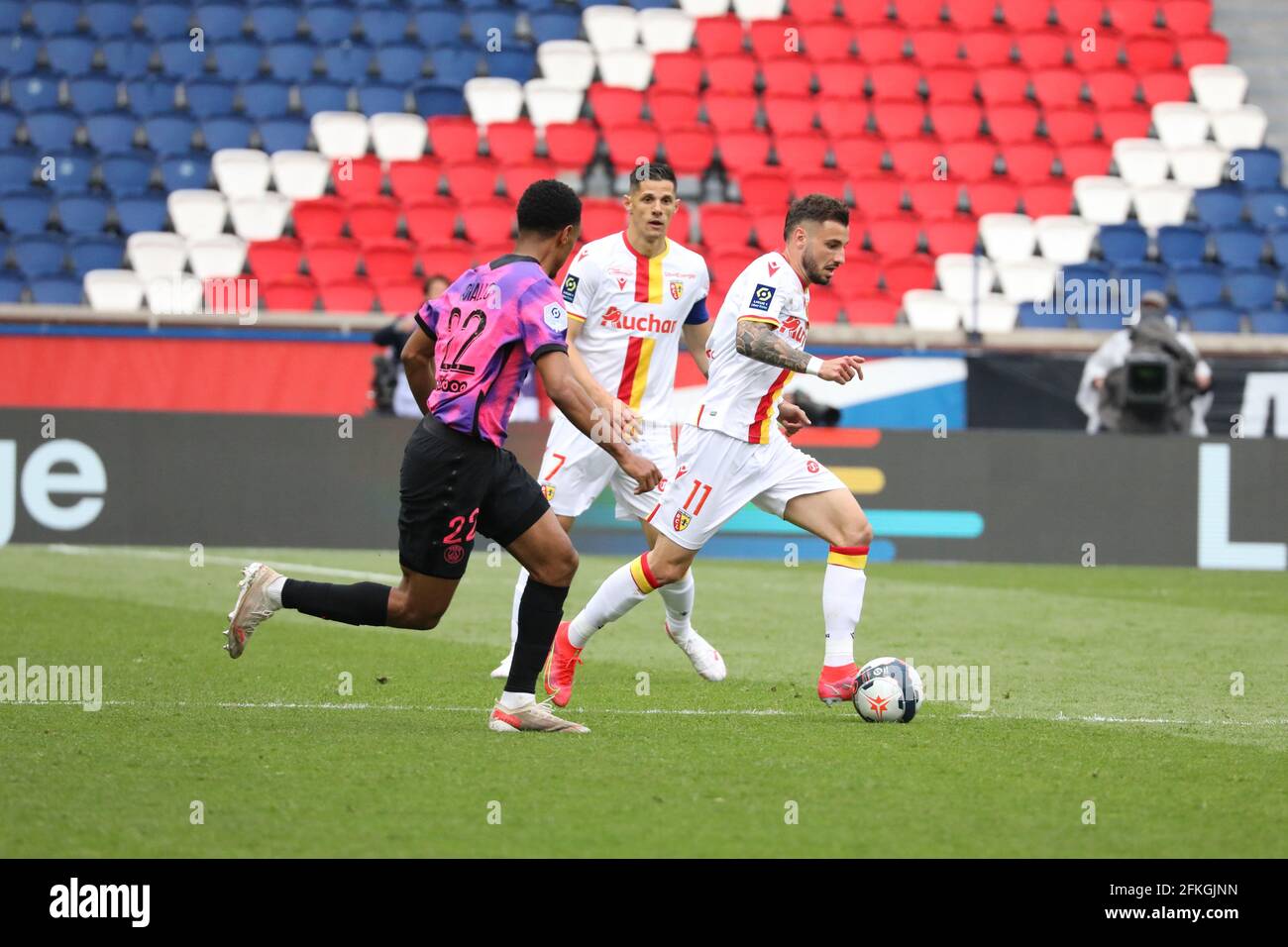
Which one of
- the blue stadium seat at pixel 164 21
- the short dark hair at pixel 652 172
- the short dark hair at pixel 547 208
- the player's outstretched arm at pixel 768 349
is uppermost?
the blue stadium seat at pixel 164 21

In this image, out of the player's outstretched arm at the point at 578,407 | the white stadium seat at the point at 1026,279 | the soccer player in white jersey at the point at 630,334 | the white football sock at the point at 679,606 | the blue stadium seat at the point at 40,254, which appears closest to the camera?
the player's outstretched arm at the point at 578,407

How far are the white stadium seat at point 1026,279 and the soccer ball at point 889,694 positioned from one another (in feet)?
44.8

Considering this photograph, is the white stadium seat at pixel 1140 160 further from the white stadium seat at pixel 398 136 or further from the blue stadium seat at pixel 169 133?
the blue stadium seat at pixel 169 133

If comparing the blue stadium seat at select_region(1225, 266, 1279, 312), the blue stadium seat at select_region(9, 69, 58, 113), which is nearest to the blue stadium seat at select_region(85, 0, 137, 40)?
the blue stadium seat at select_region(9, 69, 58, 113)

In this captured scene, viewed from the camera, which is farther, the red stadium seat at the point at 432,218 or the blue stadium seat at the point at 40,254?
the red stadium seat at the point at 432,218

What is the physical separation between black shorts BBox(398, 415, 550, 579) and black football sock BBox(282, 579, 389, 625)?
204 millimetres

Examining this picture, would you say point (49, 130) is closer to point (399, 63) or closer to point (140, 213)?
point (140, 213)

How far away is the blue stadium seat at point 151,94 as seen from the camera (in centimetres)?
2245

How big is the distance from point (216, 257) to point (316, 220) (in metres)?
1.28

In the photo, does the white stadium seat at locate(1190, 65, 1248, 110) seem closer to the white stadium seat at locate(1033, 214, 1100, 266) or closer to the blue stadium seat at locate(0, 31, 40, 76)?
the white stadium seat at locate(1033, 214, 1100, 266)

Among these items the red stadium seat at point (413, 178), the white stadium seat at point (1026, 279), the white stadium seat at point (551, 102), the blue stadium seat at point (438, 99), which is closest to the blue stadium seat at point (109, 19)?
the blue stadium seat at point (438, 99)

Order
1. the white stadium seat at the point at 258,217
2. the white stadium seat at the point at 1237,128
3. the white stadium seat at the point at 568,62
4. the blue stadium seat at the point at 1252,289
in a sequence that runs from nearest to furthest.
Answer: the white stadium seat at the point at 258,217
the blue stadium seat at the point at 1252,289
the white stadium seat at the point at 568,62
the white stadium seat at the point at 1237,128

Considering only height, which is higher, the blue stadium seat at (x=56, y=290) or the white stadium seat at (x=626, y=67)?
the white stadium seat at (x=626, y=67)
